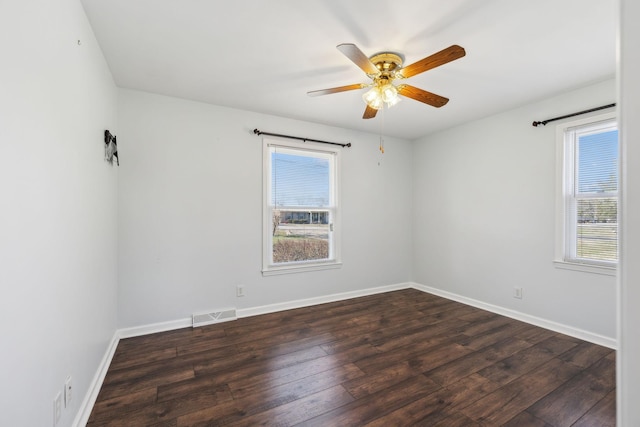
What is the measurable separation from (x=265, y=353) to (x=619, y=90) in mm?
2688

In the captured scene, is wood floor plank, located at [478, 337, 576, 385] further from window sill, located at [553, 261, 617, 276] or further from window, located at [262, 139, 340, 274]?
window, located at [262, 139, 340, 274]

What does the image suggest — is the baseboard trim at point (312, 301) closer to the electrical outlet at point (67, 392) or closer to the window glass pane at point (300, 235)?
the window glass pane at point (300, 235)

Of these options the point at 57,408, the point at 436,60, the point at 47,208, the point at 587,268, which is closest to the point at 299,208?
the point at 436,60

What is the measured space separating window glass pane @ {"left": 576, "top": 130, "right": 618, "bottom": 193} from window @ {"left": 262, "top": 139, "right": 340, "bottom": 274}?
272cm

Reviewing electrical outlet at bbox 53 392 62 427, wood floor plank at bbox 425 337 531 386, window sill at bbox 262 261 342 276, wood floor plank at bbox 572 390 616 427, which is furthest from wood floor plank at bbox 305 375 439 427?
window sill at bbox 262 261 342 276

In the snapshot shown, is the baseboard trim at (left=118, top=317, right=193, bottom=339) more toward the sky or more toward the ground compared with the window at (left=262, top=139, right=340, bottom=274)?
more toward the ground

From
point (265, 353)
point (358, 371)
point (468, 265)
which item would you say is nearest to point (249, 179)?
point (265, 353)

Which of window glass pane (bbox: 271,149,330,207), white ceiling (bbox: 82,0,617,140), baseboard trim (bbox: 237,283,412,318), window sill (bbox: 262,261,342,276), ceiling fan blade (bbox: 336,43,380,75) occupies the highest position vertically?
white ceiling (bbox: 82,0,617,140)

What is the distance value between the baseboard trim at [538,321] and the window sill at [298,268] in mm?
1696

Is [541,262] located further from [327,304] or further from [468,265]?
[327,304]

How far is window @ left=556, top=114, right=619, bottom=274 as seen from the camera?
107 inches

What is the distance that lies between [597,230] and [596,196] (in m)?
0.34

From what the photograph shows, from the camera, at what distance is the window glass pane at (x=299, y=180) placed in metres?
3.66

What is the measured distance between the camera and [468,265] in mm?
3883
